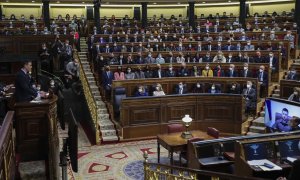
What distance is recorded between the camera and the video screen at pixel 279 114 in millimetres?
7086

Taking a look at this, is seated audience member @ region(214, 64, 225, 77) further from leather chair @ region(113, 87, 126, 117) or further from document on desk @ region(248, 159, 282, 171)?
A: document on desk @ region(248, 159, 282, 171)

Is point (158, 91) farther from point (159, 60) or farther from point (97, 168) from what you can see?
point (97, 168)

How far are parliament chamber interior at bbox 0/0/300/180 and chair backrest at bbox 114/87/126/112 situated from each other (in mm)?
27

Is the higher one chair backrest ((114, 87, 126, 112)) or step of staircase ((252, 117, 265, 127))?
chair backrest ((114, 87, 126, 112))

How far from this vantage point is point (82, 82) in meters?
11.2

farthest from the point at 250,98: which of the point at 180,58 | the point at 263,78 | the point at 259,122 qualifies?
the point at 180,58

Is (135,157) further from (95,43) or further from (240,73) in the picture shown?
(95,43)

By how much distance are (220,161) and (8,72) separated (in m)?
10.2

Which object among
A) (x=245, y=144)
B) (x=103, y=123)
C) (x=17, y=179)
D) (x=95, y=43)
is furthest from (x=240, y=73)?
(x=17, y=179)

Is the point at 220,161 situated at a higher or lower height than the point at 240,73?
lower

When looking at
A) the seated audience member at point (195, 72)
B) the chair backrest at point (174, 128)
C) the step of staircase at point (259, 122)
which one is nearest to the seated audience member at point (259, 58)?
the seated audience member at point (195, 72)

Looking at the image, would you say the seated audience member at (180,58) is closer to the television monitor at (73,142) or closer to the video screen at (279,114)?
the video screen at (279,114)

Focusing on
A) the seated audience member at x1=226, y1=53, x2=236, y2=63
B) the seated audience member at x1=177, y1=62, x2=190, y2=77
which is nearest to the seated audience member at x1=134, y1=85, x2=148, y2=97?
the seated audience member at x1=177, y1=62, x2=190, y2=77

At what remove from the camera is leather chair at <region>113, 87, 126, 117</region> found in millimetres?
9854
